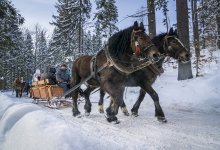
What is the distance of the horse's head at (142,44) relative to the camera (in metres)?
6.57

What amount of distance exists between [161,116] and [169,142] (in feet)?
6.75

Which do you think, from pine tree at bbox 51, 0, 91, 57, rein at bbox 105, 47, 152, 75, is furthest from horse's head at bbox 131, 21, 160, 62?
pine tree at bbox 51, 0, 91, 57

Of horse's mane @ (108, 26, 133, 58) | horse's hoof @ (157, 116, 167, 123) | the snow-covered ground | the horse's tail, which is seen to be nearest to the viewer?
the snow-covered ground

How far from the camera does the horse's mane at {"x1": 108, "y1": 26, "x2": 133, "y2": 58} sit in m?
7.13

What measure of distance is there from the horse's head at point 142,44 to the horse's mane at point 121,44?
0.68 feet

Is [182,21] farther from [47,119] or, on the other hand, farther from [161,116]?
→ [47,119]

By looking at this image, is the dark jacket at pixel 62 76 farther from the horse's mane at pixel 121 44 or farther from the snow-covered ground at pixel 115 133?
the horse's mane at pixel 121 44

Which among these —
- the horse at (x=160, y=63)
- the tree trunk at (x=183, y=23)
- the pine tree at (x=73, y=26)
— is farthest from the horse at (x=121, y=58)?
the pine tree at (x=73, y=26)

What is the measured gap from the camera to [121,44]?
23.5ft

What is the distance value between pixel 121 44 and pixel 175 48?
1427 mm

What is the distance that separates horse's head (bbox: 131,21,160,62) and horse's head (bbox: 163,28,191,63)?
909 mm

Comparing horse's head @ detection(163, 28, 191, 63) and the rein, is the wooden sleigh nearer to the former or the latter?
the rein

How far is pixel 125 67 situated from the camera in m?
6.95

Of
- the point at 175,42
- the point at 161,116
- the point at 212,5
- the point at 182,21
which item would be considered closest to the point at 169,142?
the point at 161,116
